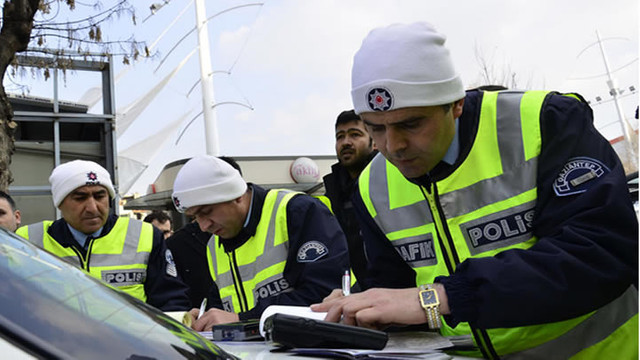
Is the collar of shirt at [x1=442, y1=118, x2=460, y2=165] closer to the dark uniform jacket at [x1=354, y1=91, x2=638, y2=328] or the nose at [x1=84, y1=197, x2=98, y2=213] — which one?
the dark uniform jacket at [x1=354, y1=91, x2=638, y2=328]

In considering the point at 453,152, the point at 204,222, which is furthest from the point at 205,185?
the point at 453,152

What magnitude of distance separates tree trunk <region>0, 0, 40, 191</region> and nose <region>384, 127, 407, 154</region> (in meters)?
5.42

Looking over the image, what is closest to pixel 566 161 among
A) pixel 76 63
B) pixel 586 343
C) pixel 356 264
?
pixel 586 343

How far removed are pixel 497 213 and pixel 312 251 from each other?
161 cm

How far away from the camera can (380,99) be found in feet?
5.67

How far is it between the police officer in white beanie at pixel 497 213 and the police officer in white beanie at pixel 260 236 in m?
1.28

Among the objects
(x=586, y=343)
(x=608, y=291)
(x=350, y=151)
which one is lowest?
(x=586, y=343)

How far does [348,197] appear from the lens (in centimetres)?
502

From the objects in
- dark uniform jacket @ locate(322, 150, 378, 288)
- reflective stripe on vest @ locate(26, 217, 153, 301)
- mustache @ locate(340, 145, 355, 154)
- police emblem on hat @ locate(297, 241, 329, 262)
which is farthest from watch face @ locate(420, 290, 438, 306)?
mustache @ locate(340, 145, 355, 154)

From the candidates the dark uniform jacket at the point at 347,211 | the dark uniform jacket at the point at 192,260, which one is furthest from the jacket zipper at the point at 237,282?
the dark uniform jacket at the point at 192,260

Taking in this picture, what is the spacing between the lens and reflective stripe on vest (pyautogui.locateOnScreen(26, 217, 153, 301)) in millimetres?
4199

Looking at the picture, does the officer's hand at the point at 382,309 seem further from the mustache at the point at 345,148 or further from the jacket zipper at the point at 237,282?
the mustache at the point at 345,148

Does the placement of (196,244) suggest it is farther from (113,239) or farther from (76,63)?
(76,63)

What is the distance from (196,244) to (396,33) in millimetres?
4332
